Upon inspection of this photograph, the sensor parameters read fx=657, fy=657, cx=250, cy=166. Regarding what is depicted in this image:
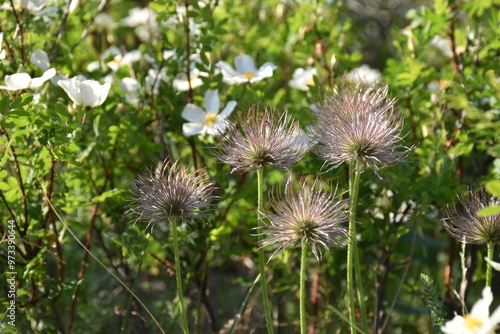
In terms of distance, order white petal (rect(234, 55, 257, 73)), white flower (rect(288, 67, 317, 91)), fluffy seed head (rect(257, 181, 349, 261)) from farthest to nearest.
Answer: white flower (rect(288, 67, 317, 91)), white petal (rect(234, 55, 257, 73)), fluffy seed head (rect(257, 181, 349, 261))

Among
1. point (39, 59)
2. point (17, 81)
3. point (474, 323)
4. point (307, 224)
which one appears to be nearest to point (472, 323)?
point (474, 323)

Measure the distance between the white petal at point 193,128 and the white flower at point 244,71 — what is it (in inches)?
7.8

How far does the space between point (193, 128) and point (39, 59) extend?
1.71ft

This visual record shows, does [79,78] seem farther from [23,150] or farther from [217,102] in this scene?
[217,102]

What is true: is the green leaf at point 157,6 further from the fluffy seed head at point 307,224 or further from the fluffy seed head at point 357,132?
the fluffy seed head at point 307,224

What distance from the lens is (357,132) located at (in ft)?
4.89

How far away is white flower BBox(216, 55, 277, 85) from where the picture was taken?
2148mm

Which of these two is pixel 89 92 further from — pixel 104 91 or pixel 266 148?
pixel 266 148

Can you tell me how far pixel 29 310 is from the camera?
213 cm

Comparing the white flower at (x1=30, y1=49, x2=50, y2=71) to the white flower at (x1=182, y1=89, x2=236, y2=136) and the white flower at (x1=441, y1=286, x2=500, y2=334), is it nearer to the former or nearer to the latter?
the white flower at (x1=182, y1=89, x2=236, y2=136)

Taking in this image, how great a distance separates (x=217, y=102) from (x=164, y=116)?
320 mm

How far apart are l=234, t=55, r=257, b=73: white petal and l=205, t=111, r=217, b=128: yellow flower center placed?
26 cm

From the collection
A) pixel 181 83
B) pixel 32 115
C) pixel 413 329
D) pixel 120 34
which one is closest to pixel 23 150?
pixel 32 115

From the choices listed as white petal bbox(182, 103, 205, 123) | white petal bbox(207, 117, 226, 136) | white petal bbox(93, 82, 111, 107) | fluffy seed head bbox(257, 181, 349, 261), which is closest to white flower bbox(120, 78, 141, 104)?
white petal bbox(182, 103, 205, 123)
